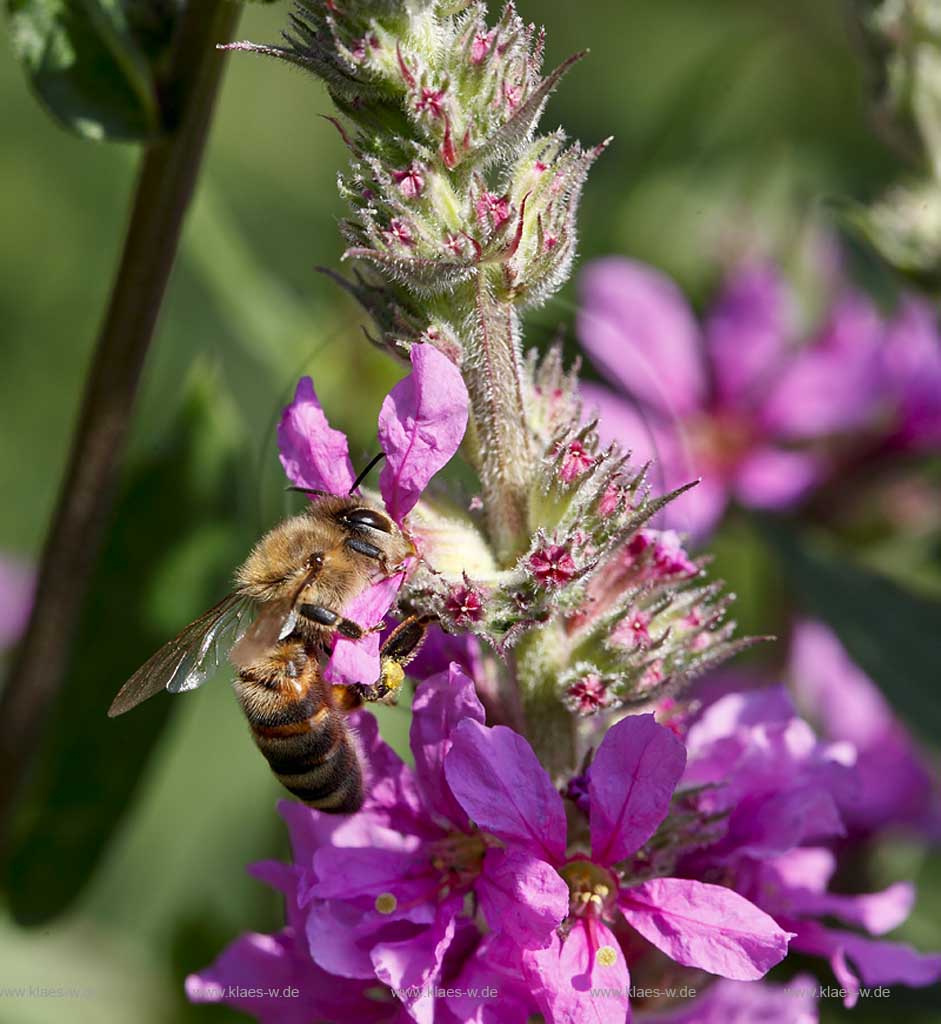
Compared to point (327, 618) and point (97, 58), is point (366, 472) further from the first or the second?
point (97, 58)

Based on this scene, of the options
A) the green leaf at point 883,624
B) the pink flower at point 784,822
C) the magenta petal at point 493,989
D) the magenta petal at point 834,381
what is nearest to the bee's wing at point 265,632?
the magenta petal at point 493,989

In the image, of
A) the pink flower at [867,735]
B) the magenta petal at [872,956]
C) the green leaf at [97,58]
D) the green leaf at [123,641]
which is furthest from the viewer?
the pink flower at [867,735]

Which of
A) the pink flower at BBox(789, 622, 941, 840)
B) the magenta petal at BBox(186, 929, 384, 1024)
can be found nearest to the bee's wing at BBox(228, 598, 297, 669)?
the magenta petal at BBox(186, 929, 384, 1024)

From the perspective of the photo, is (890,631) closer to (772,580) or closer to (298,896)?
(772,580)

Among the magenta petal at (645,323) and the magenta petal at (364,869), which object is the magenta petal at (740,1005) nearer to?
the magenta petal at (364,869)

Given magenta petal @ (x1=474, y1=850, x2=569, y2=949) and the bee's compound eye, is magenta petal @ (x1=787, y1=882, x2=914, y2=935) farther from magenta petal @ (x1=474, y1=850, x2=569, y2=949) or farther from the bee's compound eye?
the bee's compound eye
